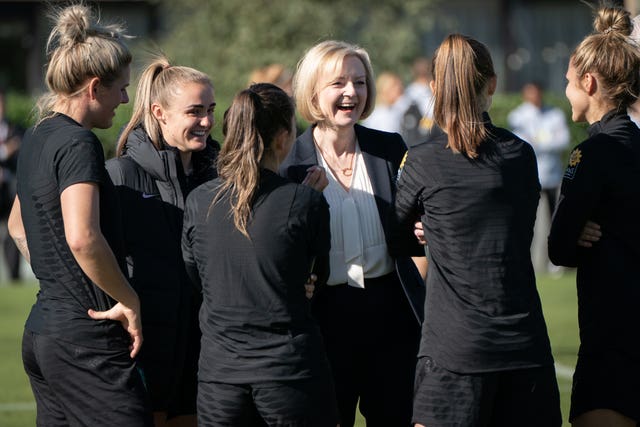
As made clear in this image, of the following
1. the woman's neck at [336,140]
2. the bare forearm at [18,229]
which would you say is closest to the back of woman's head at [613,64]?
the woman's neck at [336,140]

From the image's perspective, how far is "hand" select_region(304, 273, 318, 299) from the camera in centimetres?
454

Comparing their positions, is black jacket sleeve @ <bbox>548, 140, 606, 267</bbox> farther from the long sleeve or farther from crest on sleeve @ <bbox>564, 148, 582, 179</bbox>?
the long sleeve

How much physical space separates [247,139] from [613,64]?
1.50 metres

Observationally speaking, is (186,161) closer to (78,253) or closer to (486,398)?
(78,253)

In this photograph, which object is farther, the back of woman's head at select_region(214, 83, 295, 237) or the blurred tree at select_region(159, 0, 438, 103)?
the blurred tree at select_region(159, 0, 438, 103)

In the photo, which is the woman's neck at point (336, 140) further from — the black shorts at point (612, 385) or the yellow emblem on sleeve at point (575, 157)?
the black shorts at point (612, 385)

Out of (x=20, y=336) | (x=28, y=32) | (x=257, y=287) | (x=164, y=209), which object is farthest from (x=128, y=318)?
(x=28, y=32)

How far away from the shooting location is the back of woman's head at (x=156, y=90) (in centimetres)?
533

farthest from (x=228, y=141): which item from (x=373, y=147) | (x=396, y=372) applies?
(x=396, y=372)

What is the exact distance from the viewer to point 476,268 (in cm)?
437

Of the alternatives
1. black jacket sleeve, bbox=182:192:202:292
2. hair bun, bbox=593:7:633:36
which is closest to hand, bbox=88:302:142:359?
black jacket sleeve, bbox=182:192:202:292

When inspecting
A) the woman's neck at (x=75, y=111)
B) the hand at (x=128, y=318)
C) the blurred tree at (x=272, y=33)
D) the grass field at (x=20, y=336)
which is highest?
the blurred tree at (x=272, y=33)

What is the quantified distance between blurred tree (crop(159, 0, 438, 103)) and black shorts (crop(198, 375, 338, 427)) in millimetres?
18114

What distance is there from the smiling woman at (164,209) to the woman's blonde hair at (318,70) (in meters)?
0.43
